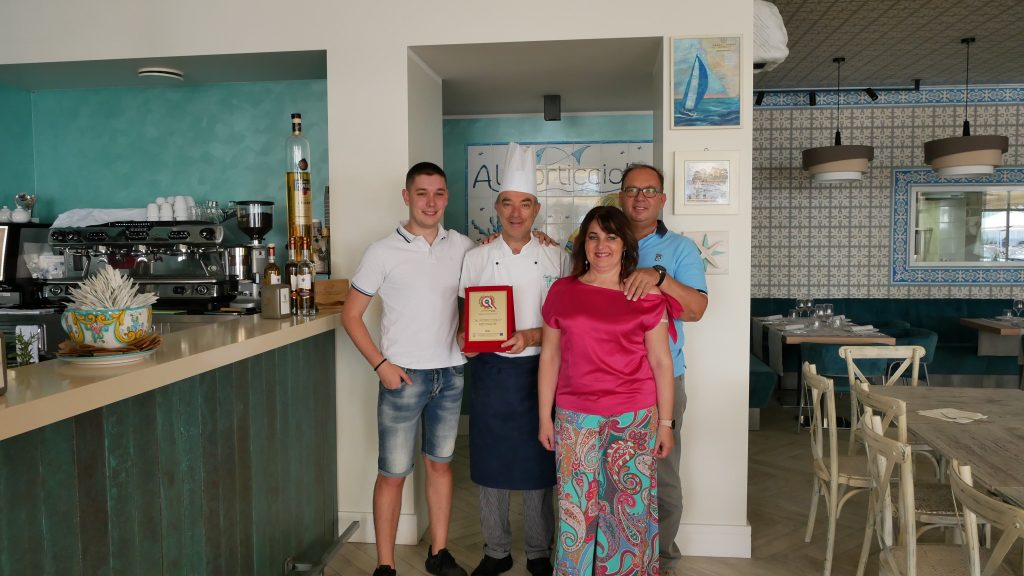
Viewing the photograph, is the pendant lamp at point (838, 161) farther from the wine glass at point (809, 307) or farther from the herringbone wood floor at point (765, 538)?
the herringbone wood floor at point (765, 538)

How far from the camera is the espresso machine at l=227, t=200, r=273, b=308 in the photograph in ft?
12.1

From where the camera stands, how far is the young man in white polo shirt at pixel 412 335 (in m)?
2.81

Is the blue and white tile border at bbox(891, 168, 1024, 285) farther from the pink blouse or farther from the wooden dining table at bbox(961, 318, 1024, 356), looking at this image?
the pink blouse

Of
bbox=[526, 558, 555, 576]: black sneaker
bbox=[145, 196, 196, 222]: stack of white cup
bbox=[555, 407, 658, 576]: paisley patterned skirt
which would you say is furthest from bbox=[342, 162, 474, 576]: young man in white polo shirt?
bbox=[145, 196, 196, 222]: stack of white cup

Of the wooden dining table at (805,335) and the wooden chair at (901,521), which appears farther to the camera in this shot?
the wooden dining table at (805,335)

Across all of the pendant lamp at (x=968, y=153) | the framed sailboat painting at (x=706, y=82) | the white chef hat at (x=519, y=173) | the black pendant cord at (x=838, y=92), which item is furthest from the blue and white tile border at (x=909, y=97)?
the white chef hat at (x=519, y=173)

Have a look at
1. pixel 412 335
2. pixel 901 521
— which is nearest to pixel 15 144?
pixel 412 335

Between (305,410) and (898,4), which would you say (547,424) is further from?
(898,4)

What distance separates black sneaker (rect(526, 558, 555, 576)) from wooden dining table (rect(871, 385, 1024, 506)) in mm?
1548

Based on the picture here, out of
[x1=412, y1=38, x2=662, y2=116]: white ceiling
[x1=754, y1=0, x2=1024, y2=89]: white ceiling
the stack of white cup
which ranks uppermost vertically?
[x1=754, y1=0, x2=1024, y2=89]: white ceiling

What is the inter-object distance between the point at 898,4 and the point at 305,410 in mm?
4584

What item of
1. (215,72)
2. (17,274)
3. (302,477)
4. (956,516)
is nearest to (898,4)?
(956,516)

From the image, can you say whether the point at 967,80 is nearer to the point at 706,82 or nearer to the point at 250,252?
the point at 706,82

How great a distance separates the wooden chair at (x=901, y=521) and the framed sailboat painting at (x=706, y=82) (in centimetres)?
146
